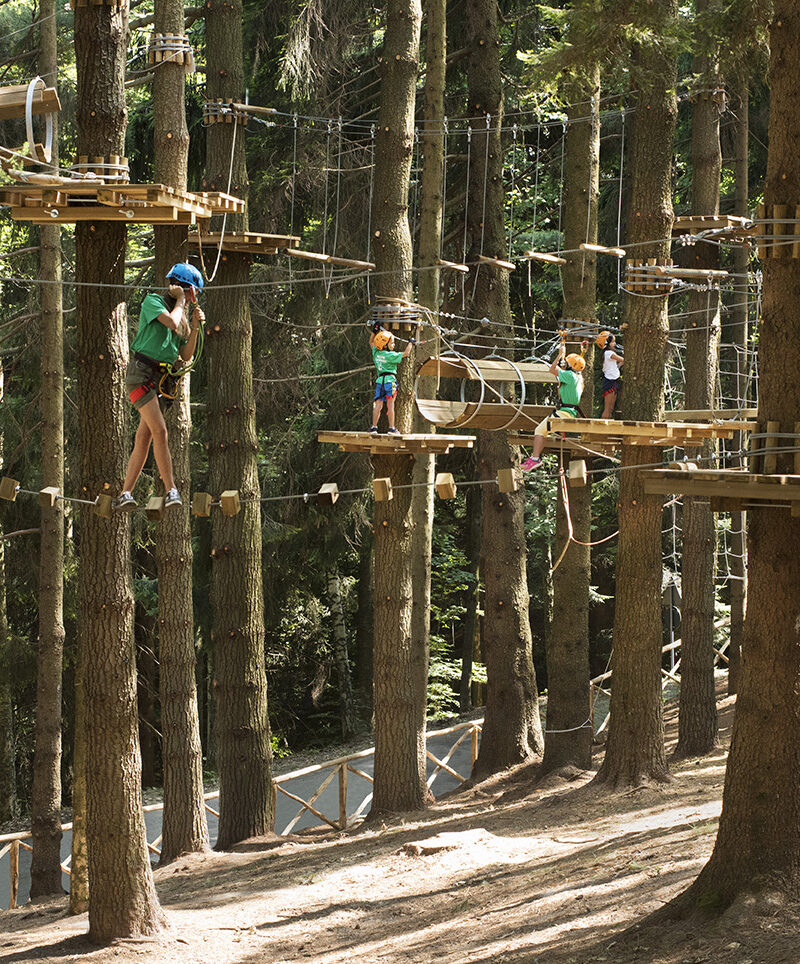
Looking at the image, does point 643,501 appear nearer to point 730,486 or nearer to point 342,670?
point 730,486

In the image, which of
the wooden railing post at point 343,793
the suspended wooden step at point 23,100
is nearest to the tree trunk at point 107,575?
the suspended wooden step at point 23,100

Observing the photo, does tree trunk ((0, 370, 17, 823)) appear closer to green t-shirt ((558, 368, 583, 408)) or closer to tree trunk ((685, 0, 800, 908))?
green t-shirt ((558, 368, 583, 408))

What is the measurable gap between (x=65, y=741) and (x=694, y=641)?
41.2 ft

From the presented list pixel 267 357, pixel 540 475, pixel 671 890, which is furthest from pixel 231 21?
pixel 540 475

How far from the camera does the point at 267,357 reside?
1520cm

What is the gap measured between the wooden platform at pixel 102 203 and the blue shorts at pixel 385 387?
2.66 meters

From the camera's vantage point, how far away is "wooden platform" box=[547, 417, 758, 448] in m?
8.20

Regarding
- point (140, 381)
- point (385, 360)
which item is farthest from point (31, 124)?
point (385, 360)

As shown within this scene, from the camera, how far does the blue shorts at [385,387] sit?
900 centimetres

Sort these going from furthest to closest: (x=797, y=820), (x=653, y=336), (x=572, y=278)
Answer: (x=572, y=278)
(x=653, y=336)
(x=797, y=820)

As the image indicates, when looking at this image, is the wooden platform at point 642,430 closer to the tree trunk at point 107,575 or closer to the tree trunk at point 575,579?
the tree trunk at point 575,579

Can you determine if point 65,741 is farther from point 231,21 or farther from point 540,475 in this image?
point 231,21

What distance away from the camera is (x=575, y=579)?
11555 mm

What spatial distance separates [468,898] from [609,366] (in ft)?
16.6
